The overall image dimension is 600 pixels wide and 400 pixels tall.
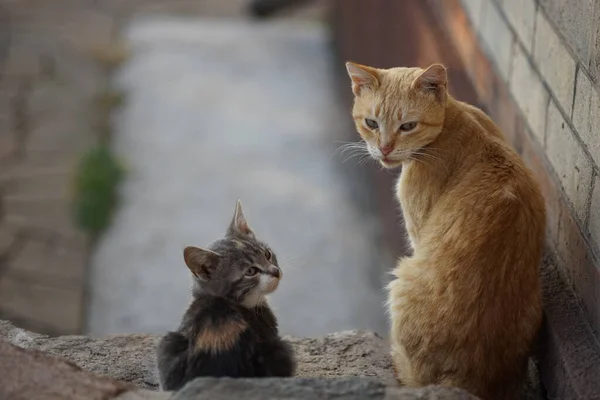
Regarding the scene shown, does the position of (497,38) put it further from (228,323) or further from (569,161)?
(228,323)

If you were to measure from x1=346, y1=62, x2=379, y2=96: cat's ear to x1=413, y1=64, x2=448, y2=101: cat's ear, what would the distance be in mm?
172

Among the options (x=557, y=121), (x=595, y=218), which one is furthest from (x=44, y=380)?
(x=557, y=121)

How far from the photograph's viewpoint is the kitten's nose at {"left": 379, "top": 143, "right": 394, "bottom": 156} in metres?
3.41

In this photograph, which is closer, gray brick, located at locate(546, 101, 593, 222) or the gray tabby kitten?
the gray tabby kitten

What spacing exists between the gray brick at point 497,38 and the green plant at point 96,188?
134 inches

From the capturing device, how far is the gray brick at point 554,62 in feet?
11.6

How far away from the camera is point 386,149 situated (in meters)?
3.41

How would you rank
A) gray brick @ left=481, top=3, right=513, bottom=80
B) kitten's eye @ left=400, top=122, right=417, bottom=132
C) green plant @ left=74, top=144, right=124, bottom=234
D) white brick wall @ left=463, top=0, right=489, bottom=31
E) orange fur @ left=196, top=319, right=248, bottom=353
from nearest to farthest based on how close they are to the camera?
orange fur @ left=196, top=319, right=248, bottom=353
kitten's eye @ left=400, top=122, right=417, bottom=132
gray brick @ left=481, top=3, right=513, bottom=80
white brick wall @ left=463, top=0, right=489, bottom=31
green plant @ left=74, top=144, right=124, bottom=234

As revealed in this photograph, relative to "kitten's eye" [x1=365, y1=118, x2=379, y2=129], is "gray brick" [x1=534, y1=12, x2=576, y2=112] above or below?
above

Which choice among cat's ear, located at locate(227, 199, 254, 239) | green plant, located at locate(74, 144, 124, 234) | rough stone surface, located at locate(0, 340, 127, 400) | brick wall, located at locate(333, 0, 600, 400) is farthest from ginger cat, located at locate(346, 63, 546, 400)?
green plant, located at locate(74, 144, 124, 234)

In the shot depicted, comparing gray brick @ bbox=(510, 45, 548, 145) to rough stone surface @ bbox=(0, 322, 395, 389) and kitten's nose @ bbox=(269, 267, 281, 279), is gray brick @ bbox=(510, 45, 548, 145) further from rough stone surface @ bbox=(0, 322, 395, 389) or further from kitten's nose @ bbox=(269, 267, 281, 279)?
kitten's nose @ bbox=(269, 267, 281, 279)

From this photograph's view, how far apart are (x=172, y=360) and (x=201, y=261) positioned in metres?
0.34

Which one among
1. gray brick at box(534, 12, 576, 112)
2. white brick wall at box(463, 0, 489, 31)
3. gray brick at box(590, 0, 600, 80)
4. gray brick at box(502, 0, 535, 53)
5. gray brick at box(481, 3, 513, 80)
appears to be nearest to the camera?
gray brick at box(590, 0, 600, 80)

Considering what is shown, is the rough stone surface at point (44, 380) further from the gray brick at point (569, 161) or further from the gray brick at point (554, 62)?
the gray brick at point (554, 62)
